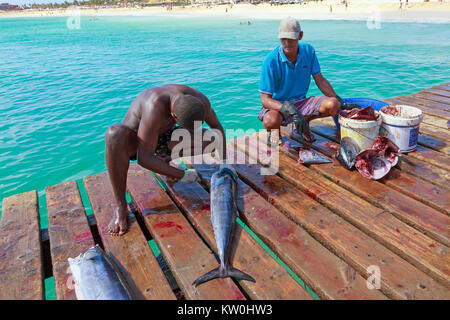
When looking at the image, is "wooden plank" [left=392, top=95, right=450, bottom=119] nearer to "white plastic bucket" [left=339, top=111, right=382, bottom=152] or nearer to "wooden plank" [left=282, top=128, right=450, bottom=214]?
"white plastic bucket" [left=339, top=111, right=382, bottom=152]

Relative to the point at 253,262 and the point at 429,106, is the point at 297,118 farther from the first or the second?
the point at 429,106

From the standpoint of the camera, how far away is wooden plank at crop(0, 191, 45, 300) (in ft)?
7.17

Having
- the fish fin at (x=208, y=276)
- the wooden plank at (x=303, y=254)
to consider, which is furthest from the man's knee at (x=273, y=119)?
the fish fin at (x=208, y=276)

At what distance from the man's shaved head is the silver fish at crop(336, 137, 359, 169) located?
2009 mm

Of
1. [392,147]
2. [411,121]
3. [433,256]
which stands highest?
[411,121]

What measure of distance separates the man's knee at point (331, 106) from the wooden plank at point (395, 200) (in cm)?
81

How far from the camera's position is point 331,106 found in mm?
3971

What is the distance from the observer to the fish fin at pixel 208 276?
212 cm

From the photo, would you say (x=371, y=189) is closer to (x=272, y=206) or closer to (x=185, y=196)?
(x=272, y=206)

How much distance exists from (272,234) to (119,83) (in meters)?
12.3

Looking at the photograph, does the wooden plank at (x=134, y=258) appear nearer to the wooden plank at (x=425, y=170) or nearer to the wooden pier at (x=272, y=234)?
the wooden pier at (x=272, y=234)

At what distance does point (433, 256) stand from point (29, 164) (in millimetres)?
7861

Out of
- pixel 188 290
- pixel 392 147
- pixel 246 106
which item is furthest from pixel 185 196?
pixel 246 106

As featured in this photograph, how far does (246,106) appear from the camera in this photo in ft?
31.8
